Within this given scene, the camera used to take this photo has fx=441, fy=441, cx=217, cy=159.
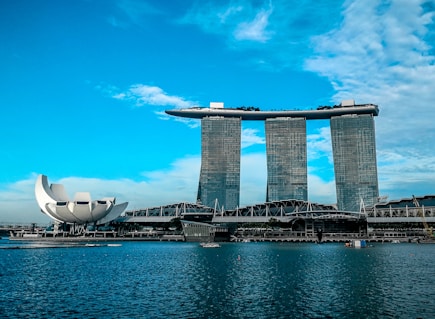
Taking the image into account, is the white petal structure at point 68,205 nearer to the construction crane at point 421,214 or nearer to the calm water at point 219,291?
the calm water at point 219,291

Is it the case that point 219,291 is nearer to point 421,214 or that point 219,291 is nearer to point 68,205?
point 68,205

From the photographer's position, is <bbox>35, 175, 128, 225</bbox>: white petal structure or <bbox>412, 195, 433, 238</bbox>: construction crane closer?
<bbox>412, 195, 433, 238</bbox>: construction crane

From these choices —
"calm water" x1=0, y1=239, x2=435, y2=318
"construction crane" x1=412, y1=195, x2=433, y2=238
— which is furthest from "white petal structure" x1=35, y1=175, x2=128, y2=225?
"construction crane" x1=412, y1=195, x2=433, y2=238

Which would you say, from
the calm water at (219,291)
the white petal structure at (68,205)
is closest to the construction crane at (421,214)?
the calm water at (219,291)

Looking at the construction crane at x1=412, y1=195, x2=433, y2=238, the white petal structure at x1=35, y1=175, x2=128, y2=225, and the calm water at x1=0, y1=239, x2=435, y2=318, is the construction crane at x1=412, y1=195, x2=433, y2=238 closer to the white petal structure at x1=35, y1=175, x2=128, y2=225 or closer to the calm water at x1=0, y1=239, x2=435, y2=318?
the calm water at x1=0, y1=239, x2=435, y2=318

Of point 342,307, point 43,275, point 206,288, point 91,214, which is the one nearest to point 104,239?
point 91,214

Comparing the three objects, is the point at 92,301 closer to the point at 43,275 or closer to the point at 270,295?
the point at 270,295

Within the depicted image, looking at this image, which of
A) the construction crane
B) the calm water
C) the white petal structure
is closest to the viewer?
the calm water

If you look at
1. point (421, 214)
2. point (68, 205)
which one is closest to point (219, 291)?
point (68, 205)
